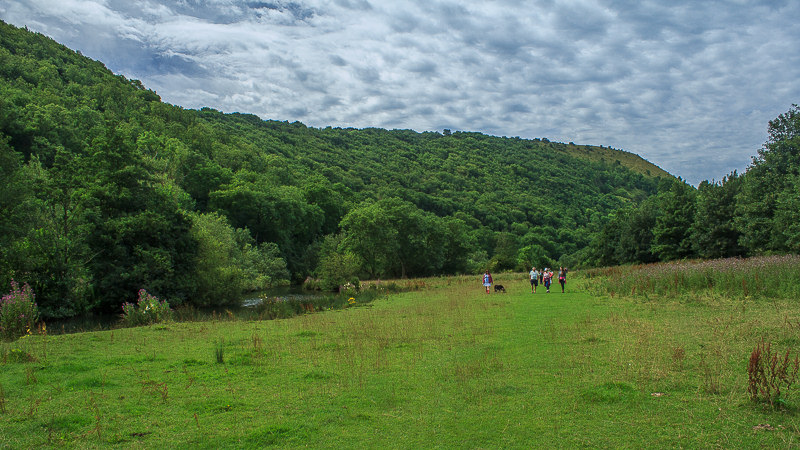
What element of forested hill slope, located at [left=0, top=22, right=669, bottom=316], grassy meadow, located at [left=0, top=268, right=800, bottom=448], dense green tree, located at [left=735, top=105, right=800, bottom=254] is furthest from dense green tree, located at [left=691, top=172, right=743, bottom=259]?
grassy meadow, located at [left=0, top=268, right=800, bottom=448]

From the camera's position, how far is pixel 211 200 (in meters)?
68.7

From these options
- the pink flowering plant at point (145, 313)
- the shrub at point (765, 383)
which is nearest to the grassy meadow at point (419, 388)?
the shrub at point (765, 383)

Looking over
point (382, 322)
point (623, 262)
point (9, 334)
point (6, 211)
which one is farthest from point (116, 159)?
point (623, 262)

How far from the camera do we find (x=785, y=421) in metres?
5.55

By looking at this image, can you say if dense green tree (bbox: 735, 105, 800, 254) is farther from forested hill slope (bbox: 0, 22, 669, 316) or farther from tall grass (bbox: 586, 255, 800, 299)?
forested hill slope (bbox: 0, 22, 669, 316)

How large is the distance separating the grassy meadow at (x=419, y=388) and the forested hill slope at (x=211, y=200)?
1634cm

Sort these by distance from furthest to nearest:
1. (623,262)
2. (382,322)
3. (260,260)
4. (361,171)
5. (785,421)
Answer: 1. (361,171)
2. (623,262)
3. (260,260)
4. (382,322)
5. (785,421)

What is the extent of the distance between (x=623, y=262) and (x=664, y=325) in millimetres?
57878

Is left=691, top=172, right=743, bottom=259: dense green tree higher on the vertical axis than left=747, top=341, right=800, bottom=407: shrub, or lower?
higher

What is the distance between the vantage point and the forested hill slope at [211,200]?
86.5ft

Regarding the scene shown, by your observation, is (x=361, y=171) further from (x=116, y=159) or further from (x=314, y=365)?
(x=314, y=365)

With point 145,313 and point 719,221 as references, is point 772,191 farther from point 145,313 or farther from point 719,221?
point 145,313

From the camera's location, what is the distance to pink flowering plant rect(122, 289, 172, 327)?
61.6 feet

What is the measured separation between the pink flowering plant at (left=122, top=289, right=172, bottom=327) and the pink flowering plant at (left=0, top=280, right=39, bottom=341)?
4.06 m
